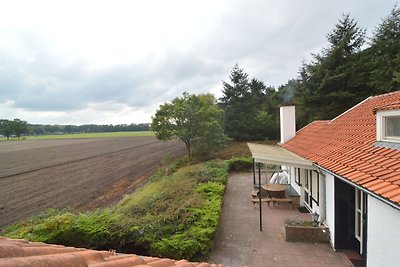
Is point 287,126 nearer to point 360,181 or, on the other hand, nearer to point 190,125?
point 360,181

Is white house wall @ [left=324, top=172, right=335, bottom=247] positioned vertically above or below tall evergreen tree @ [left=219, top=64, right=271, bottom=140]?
below

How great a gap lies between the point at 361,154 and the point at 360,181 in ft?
5.86

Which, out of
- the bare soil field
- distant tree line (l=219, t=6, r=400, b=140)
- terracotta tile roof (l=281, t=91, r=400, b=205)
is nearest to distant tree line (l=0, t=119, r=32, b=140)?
the bare soil field

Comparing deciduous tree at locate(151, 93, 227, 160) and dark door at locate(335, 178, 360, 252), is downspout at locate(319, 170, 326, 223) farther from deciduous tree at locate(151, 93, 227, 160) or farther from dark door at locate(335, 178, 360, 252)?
deciduous tree at locate(151, 93, 227, 160)

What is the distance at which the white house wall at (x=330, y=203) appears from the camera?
755 centimetres

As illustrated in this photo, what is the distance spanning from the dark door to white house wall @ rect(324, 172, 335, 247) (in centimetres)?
9

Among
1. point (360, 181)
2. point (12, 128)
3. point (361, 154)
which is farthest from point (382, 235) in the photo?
point (12, 128)

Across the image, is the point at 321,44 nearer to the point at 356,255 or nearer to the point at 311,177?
the point at 311,177

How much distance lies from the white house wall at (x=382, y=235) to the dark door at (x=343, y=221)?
2171 mm

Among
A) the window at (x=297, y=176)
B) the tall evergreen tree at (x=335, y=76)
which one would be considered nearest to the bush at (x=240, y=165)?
the window at (x=297, y=176)

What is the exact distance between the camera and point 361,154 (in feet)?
21.9

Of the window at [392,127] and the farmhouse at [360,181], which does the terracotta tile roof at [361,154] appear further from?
the window at [392,127]

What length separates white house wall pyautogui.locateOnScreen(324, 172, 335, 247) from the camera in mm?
7555

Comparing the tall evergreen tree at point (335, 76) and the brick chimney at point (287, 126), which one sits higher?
the tall evergreen tree at point (335, 76)
